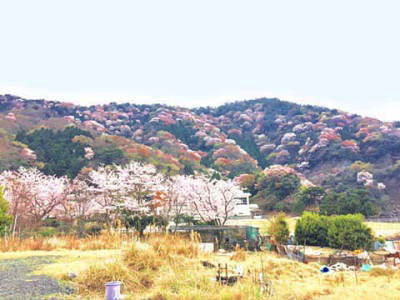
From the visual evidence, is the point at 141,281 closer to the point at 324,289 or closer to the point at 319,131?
the point at 324,289

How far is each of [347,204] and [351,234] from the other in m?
9.91

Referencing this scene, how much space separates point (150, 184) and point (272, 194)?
15671 mm

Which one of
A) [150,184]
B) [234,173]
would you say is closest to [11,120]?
[234,173]

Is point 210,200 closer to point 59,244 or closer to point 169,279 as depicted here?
point 59,244

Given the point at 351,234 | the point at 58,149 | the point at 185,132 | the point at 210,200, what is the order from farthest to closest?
the point at 185,132, the point at 58,149, the point at 210,200, the point at 351,234

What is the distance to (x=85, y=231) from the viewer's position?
1638 centimetres

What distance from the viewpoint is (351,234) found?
16531mm

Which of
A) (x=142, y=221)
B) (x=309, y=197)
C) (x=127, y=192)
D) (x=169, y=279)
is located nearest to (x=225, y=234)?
(x=142, y=221)

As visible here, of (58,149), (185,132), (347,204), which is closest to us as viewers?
(347,204)

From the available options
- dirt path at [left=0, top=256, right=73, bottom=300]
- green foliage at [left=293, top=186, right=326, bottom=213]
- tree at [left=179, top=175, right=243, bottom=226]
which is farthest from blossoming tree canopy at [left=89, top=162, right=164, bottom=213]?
green foliage at [left=293, top=186, right=326, bottom=213]

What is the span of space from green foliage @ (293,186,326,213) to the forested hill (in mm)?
1659

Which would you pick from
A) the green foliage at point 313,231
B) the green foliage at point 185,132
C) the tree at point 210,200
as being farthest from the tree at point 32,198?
the green foliage at point 185,132

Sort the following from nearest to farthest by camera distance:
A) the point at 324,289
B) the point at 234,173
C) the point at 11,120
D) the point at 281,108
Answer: the point at 324,289 → the point at 234,173 → the point at 11,120 → the point at 281,108

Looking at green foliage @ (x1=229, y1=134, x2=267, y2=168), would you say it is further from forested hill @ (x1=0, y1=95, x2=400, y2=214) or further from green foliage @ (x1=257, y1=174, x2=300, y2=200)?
green foliage @ (x1=257, y1=174, x2=300, y2=200)
